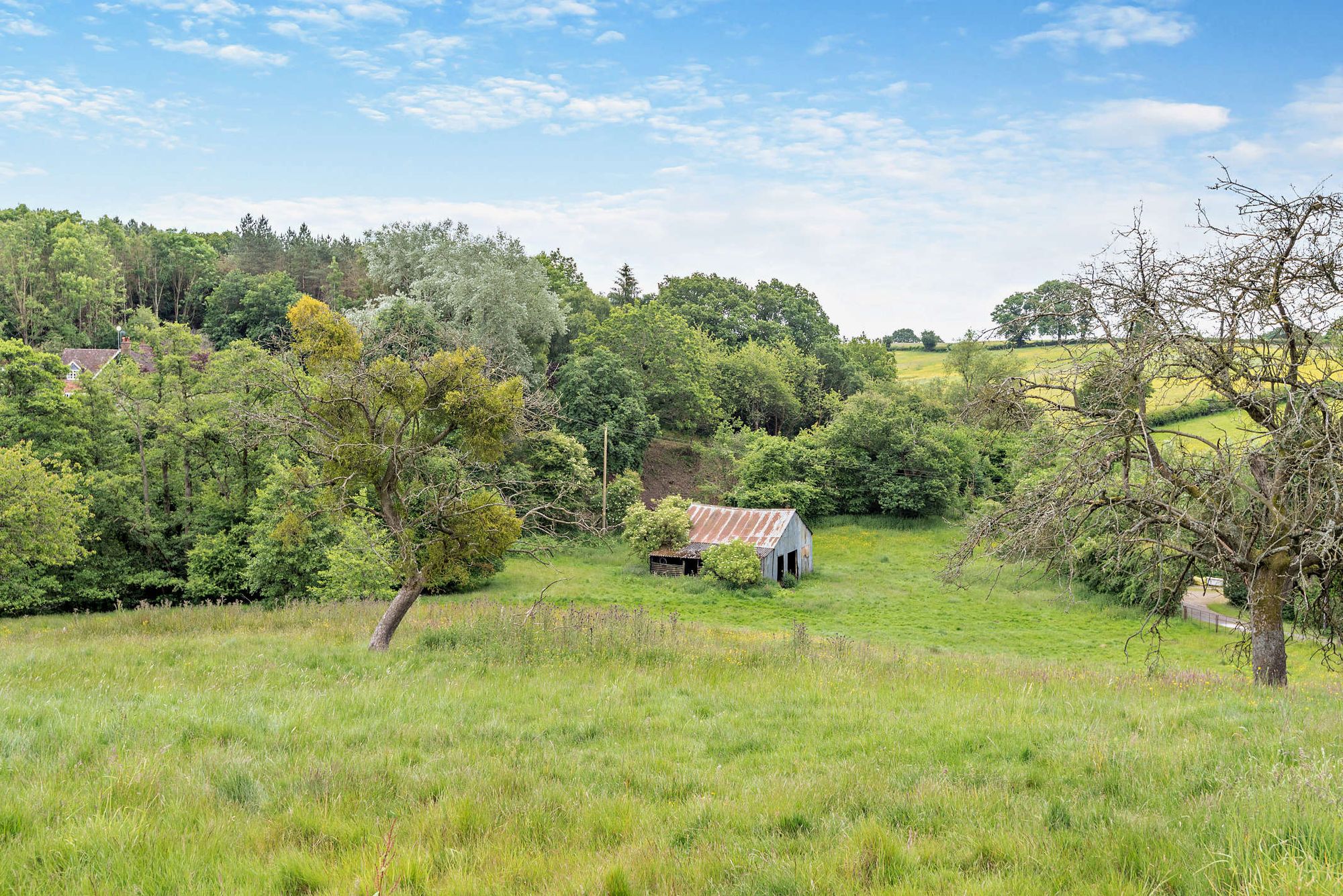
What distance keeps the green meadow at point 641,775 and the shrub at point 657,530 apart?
25.3m

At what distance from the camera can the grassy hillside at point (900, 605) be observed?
83.8ft

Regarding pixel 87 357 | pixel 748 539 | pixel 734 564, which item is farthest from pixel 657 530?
pixel 87 357

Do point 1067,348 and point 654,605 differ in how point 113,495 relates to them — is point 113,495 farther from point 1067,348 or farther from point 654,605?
point 1067,348

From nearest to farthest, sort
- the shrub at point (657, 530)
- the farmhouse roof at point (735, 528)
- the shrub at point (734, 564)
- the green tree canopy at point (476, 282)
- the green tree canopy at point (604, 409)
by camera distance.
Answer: the shrub at point (734, 564) → the farmhouse roof at point (735, 528) → the shrub at point (657, 530) → the green tree canopy at point (476, 282) → the green tree canopy at point (604, 409)

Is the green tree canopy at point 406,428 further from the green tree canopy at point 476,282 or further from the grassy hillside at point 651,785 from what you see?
the green tree canopy at point 476,282

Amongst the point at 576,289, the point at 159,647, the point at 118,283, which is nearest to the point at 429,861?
the point at 159,647

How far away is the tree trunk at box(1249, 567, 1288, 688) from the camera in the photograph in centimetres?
1116

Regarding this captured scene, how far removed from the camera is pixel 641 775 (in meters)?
5.89

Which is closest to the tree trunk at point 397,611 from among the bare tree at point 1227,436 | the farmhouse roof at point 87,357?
the bare tree at point 1227,436

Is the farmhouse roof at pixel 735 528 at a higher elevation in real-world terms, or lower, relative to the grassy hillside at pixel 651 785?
lower

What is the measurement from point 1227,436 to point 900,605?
77.7ft

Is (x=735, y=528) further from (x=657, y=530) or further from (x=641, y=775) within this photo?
(x=641, y=775)

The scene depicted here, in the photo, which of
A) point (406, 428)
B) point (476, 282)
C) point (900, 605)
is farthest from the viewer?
point (476, 282)

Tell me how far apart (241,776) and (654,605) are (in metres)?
27.1
